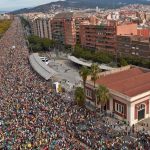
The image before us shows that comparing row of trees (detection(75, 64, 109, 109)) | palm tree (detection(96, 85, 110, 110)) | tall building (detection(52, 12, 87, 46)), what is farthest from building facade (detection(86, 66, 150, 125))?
tall building (detection(52, 12, 87, 46))

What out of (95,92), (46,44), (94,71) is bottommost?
(46,44)

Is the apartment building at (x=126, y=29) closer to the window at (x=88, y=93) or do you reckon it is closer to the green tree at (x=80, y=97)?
the window at (x=88, y=93)

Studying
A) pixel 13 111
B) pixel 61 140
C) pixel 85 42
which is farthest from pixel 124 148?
pixel 85 42

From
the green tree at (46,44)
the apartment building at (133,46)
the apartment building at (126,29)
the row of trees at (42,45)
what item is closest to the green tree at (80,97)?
the apartment building at (133,46)

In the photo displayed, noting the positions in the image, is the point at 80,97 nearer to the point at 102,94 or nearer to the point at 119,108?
the point at 102,94

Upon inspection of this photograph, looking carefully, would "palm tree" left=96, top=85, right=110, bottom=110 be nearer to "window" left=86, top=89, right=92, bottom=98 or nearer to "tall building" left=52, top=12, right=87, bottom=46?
"window" left=86, top=89, right=92, bottom=98

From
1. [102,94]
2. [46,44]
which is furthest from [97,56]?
[102,94]

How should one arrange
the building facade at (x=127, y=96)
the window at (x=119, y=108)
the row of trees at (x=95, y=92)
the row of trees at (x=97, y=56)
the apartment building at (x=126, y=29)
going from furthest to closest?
1. the apartment building at (x=126, y=29)
2. the row of trees at (x=97, y=56)
3. the window at (x=119, y=108)
4. the row of trees at (x=95, y=92)
5. the building facade at (x=127, y=96)
